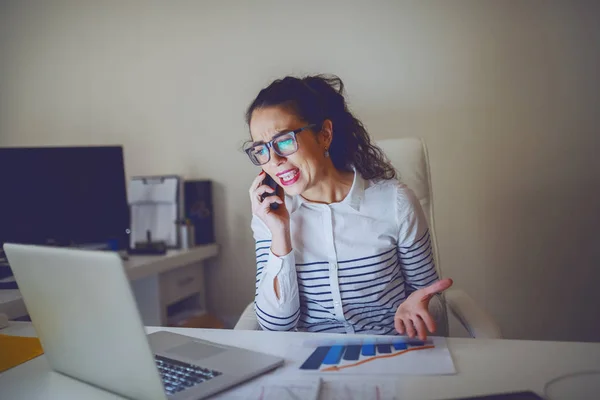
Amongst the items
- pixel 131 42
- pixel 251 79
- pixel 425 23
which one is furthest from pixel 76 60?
pixel 425 23

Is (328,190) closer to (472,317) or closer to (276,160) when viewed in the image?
(276,160)

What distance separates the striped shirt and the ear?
0.12 m

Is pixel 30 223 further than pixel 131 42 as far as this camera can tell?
No

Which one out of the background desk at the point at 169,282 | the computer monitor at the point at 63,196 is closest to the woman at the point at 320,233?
the background desk at the point at 169,282

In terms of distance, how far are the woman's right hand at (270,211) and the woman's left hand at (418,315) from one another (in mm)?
390

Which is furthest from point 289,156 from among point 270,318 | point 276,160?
point 270,318

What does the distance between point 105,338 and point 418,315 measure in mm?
545

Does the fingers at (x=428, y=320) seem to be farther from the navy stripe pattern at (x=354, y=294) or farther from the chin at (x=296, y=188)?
the chin at (x=296, y=188)

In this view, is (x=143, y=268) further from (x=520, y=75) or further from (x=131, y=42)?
(x=520, y=75)

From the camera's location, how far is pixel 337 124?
1.45 meters

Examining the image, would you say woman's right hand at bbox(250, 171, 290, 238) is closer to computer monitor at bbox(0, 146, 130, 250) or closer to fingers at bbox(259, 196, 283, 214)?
fingers at bbox(259, 196, 283, 214)

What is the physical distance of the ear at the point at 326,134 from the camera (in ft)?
4.55

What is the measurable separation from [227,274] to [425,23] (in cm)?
145

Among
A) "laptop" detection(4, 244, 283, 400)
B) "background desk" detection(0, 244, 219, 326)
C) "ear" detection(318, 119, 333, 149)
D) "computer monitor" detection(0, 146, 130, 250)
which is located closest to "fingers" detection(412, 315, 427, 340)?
"laptop" detection(4, 244, 283, 400)
